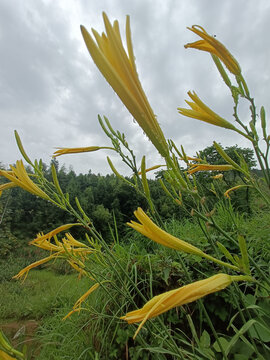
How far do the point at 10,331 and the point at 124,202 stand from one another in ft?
18.2

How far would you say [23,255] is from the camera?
28.8ft

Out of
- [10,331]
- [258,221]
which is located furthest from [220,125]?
[10,331]

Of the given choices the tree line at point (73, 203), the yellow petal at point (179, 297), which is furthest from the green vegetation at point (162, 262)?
the tree line at point (73, 203)

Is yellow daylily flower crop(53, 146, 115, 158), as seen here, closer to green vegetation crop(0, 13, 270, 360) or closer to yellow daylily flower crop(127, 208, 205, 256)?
green vegetation crop(0, 13, 270, 360)

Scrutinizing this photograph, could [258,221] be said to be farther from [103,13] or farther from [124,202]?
[124,202]

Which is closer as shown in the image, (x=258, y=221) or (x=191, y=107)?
(x=191, y=107)

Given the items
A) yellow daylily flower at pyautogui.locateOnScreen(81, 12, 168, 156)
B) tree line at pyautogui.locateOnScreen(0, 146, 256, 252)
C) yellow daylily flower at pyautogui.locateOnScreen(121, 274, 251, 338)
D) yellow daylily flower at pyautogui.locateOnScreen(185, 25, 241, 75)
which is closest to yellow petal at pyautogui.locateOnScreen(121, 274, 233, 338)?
yellow daylily flower at pyautogui.locateOnScreen(121, 274, 251, 338)

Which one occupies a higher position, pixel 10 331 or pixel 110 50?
pixel 110 50

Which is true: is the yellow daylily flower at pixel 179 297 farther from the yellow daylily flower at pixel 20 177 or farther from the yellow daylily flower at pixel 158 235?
the yellow daylily flower at pixel 20 177

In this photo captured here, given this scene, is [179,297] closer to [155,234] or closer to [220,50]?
[155,234]

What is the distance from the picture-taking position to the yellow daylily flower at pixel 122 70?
0.91 ft

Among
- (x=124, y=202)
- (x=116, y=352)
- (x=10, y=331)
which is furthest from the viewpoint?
(x=124, y=202)

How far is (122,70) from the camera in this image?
301 millimetres

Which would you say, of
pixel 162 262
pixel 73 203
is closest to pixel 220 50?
pixel 162 262
